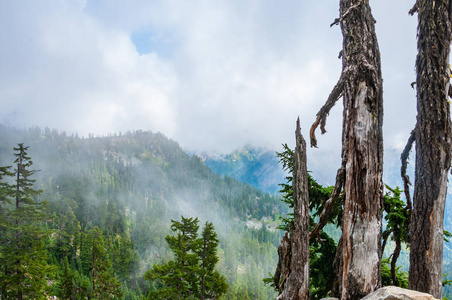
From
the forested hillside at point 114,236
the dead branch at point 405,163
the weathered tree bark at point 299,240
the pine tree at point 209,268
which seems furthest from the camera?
the forested hillside at point 114,236

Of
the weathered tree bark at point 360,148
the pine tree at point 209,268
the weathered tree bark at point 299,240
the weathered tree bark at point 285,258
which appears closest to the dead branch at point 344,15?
the weathered tree bark at point 360,148

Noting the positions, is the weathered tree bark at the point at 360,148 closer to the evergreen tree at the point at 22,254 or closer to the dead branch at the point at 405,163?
the dead branch at the point at 405,163

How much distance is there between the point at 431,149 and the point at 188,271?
58.3ft

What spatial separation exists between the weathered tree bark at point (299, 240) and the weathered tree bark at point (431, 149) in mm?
1805

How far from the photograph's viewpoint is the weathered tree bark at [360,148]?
4465 mm

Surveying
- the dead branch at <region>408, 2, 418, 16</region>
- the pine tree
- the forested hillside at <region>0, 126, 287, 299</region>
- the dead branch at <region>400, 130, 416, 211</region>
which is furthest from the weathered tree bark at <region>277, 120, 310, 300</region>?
the forested hillside at <region>0, 126, 287, 299</region>

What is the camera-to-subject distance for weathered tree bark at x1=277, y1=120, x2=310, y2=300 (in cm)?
482

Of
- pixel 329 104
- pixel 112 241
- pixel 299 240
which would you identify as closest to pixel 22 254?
pixel 299 240

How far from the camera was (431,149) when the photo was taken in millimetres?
4559

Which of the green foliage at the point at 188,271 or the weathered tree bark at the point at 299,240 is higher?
the weathered tree bark at the point at 299,240

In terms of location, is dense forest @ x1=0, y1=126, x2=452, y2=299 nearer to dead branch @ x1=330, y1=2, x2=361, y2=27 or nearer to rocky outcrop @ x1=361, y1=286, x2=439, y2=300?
rocky outcrop @ x1=361, y1=286, x2=439, y2=300

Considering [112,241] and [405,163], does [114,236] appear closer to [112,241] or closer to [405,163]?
[112,241]

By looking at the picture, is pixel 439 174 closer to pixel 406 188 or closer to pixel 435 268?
pixel 406 188

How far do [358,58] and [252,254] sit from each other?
4988 inches
